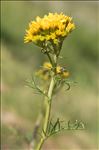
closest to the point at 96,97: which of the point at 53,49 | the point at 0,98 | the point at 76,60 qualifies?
the point at 76,60

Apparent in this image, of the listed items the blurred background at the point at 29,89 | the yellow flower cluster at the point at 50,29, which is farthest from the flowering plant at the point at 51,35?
the blurred background at the point at 29,89

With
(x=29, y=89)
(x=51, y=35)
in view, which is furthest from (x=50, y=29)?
(x=29, y=89)

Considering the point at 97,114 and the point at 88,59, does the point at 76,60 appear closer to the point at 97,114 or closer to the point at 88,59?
the point at 88,59

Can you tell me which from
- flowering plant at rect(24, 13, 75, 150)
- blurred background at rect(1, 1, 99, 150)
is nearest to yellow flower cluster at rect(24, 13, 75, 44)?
flowering plant at rect(24, 13, 75, 150)

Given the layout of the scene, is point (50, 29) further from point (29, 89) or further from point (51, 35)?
point (29, 89)

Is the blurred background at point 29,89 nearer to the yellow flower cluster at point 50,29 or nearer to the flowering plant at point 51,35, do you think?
the flowering plant at point 51,35
